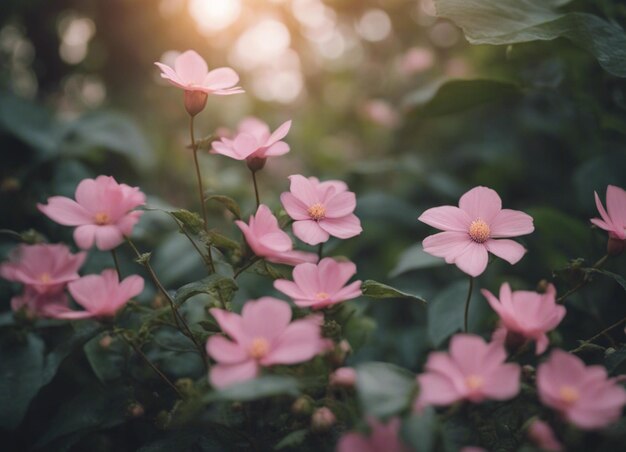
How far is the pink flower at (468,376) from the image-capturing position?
0.47 meters

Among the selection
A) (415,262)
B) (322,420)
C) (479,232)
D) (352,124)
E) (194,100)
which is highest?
(194,100)

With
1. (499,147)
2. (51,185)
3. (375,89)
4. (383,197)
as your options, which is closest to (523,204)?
(499,147)

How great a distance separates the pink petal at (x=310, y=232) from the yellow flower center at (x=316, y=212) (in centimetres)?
1

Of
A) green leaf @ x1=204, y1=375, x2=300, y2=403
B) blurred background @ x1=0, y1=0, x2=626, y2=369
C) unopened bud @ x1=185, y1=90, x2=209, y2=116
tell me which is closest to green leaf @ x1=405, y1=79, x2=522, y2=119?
blurred background @ x1=0, y1=0, x2=626, y2=369

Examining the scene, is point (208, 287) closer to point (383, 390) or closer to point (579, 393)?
point (383, 390)

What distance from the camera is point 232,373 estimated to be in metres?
0.49

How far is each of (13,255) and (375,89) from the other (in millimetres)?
1663

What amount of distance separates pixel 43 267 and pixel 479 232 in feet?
1.89

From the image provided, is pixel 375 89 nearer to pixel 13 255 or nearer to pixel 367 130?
pixel 367 130

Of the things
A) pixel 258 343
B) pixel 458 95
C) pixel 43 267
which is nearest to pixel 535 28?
pixel 458 95

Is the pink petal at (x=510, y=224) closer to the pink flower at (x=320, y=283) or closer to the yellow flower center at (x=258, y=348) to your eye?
the pink flower at (x=320, y=283)

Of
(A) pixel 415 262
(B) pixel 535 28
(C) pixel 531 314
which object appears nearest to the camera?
(C) pixel 531 314

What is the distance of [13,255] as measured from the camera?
0.71 meters

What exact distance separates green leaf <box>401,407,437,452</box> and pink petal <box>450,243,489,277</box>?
186 mm
